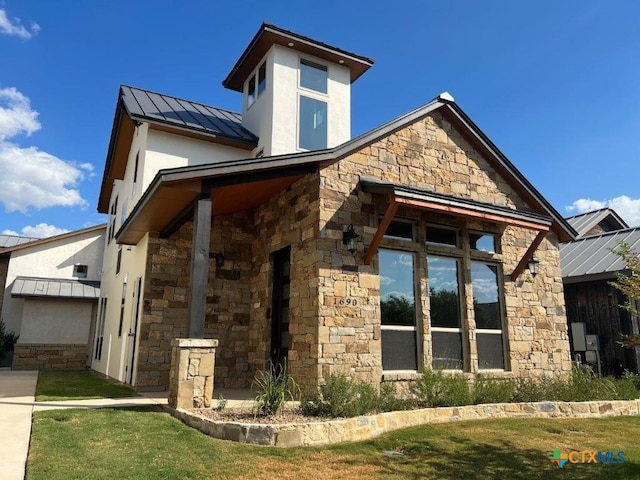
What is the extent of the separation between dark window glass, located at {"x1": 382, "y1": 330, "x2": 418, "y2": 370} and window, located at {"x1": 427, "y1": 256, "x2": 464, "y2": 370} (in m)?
0.46

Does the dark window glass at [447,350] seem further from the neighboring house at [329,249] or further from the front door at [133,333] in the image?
the front door at [133,333]

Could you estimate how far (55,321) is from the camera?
1712 cm

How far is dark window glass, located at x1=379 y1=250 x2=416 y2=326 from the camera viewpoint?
27.3ft

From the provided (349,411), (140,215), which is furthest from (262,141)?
(349,411)

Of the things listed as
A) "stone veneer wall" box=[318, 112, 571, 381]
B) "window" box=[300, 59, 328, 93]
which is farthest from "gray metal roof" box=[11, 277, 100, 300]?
"stone veneer wall" box=[318, 112, 571, 381]

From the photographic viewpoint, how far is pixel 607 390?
826cm

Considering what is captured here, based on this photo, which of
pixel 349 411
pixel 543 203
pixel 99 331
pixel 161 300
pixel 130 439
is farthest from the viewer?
pixel 99 331

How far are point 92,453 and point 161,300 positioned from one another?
211 inches

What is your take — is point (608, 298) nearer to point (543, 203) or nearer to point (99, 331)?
point (543, 203)

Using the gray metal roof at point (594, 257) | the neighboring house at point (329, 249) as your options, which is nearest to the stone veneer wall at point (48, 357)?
the neighboring house at point (329, 249)

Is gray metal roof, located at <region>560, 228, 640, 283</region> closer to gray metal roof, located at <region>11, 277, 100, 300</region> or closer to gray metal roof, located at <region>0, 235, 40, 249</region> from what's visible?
gray metal roof, located at <region>11, 277, 100, 300</region>

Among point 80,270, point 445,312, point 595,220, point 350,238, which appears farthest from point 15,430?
point 595,220

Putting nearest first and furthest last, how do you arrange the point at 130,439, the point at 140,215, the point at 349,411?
the point at 130,439, the point at 349,411, the point at 140,215

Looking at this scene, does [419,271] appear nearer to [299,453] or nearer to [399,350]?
[399,350]
